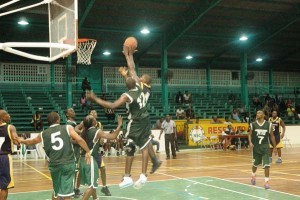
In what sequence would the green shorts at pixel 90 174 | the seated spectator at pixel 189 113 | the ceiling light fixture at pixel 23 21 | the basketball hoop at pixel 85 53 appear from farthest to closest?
1. the seated spectator at pixel 189 113
2. the ceiling light fixture at pixel 23 21
3. the basketball hoop at pixel 85 53
4. the green shorts at pixel 90 174

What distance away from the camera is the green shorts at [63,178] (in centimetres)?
638

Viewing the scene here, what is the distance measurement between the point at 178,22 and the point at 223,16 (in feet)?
8.63

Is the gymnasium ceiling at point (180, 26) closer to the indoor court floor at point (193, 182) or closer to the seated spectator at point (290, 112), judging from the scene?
the seated spectator at point (290, 112)

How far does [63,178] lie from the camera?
254 inches

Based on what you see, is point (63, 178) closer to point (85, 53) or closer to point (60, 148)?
point (60, 148)

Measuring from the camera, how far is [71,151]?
6.46 m

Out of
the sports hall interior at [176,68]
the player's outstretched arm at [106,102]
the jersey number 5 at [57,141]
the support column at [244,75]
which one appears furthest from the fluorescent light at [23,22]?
the player's outstretched arm at [106,102]

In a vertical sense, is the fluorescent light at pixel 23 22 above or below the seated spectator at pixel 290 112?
above

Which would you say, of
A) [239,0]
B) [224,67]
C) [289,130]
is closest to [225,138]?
[289,130]

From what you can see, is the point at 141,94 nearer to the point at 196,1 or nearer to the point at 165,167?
the point at 165,167

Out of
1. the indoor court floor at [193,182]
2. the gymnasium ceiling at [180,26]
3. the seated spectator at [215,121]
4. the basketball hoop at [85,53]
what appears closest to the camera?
the indoor court floor at [193,182]

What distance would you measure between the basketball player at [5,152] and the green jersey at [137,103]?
92.3 inches

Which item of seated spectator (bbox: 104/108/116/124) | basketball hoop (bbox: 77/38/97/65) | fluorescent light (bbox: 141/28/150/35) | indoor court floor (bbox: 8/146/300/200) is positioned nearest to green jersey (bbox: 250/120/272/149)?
indoor court floor (bbox: 8/146/300/200)

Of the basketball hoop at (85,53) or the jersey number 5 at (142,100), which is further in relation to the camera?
the basketball hoop at (85,53)
